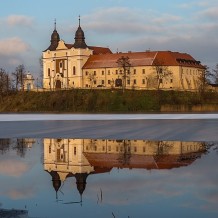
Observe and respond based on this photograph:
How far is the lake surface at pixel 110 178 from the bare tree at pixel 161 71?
86.6 m

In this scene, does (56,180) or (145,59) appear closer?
(56,180)

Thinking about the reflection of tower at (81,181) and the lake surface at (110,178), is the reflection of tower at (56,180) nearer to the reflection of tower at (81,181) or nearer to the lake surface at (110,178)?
the lake surface at (110,178)

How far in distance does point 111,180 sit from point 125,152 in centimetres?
574

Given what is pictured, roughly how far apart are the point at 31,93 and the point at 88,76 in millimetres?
22071

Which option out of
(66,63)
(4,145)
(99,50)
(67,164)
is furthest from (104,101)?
(67,164)

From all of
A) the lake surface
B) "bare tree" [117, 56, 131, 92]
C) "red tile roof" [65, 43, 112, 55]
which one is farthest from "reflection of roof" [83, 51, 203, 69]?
the lake surface

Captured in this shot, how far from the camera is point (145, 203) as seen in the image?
980cm

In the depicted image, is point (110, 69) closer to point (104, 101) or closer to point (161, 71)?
point (161, 71)

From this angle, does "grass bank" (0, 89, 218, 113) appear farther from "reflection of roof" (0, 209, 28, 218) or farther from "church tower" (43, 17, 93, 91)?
"reflection of roof" (0, 209, 28, 218)

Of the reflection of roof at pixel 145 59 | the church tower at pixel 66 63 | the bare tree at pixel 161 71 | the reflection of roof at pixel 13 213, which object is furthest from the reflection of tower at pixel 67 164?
the church tower at pixel 66 63

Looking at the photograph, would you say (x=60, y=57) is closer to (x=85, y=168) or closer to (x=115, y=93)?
(x=115, y=93)

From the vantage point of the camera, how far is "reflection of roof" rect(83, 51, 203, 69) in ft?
376

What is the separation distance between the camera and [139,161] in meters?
15.8

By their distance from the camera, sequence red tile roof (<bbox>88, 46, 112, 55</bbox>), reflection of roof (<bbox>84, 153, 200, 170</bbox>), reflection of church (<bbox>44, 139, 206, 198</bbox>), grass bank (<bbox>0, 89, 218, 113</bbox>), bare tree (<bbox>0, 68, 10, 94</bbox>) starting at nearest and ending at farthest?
reflection of church (<bbox>44, 139, 206, 198</bbox>) < reflection of roof (<bbox>84, 153, 200, 170</bbox>) < grass bank (<bbox>0, 89, 218, 113</bbox>) < bare tree (<bbox>0, 68, 10, 94</bbox>) < red tile roof (<bbox>88, 46, 112, 55</bbox>)
